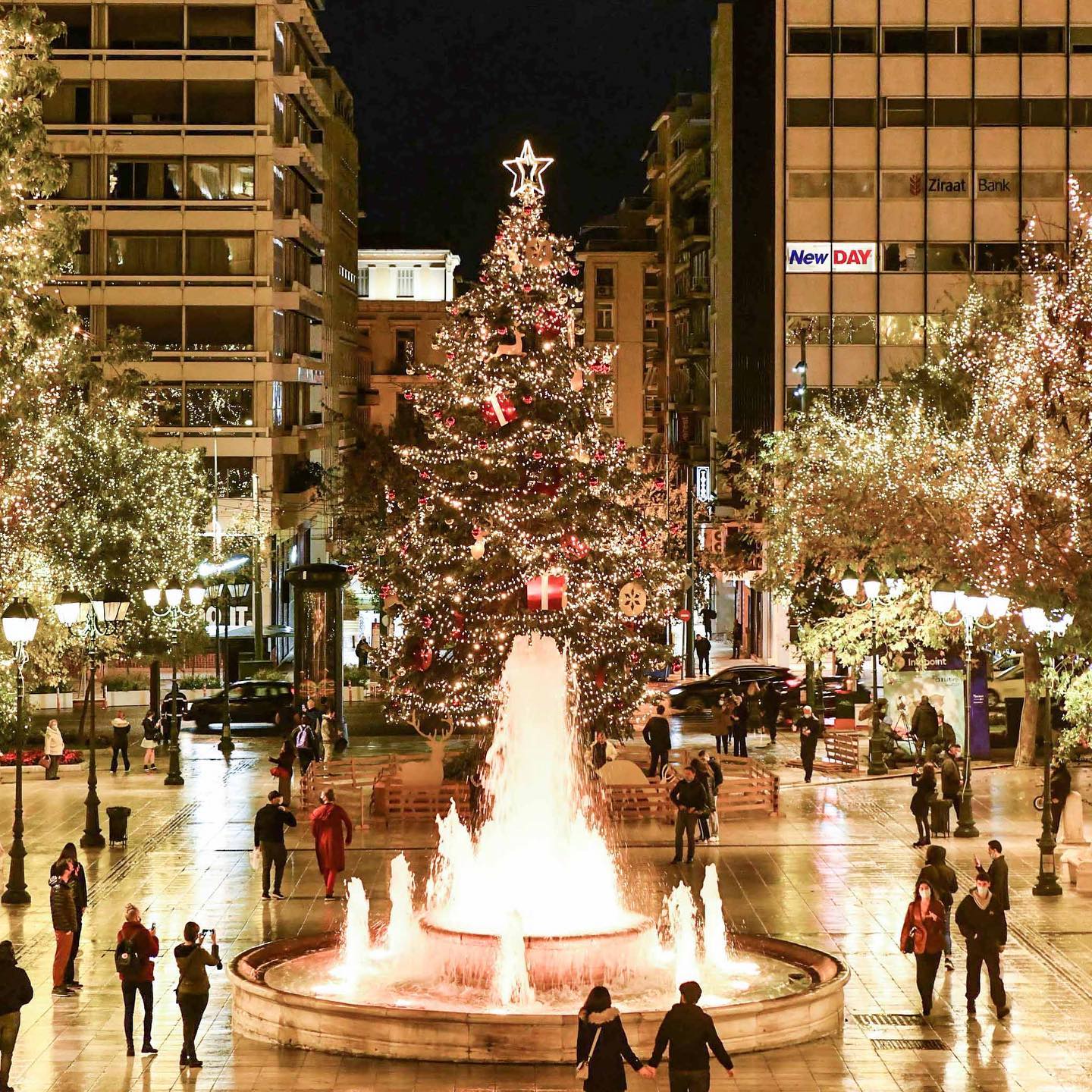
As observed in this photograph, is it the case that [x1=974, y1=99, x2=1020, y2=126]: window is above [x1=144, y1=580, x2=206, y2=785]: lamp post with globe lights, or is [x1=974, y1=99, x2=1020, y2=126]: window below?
above

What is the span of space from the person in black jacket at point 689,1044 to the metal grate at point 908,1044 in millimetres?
4186

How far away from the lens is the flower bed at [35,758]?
4100cm

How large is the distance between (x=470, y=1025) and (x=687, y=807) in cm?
1169

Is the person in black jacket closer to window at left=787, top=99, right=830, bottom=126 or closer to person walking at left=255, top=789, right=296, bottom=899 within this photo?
person walking at left=255, top=789, right=296, bottom=899

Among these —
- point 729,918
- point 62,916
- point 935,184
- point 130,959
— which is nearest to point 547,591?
point 729,918

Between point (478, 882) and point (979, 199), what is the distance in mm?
50367

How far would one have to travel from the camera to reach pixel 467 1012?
64.5ft

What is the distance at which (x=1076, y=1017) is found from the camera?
815 inches

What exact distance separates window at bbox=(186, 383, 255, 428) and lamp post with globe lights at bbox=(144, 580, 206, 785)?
22.2 metres

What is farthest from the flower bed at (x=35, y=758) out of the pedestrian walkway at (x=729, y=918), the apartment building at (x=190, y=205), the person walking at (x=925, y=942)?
the apartment building at (x=190, y=205)

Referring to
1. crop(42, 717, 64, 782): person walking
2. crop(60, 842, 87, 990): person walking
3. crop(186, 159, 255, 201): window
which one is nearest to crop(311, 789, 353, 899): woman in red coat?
crop(60, 842, 87, 990): person walking

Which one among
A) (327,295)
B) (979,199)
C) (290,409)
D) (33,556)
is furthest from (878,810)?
(327,295)

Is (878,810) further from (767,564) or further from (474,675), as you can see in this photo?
(767,564)

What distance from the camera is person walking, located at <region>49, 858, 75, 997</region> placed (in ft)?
71.3
